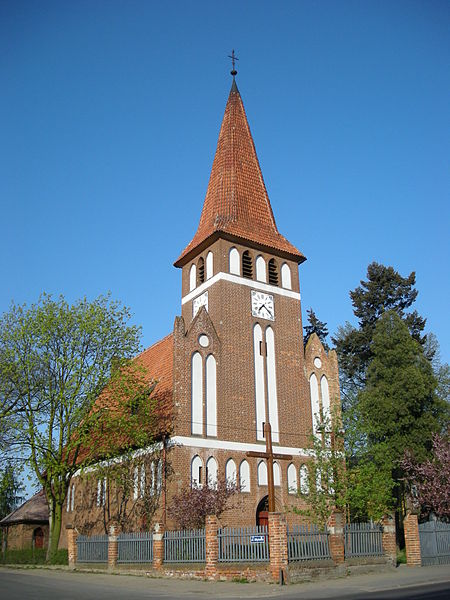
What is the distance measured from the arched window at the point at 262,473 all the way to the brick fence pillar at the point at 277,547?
8.49m

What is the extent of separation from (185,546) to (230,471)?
5.70 metres

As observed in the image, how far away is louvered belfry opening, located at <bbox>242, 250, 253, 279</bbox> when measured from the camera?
30391 millimetres

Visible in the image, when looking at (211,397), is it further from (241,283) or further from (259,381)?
(241,283)

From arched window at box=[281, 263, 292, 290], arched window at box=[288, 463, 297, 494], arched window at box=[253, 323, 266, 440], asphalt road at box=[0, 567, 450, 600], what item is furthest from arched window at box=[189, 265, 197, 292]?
asphalt road at box=[0, 567, 450, 600]

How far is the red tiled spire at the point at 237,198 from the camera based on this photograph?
3133 centimetres

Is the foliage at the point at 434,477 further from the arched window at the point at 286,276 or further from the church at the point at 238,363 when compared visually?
the arched window at the point at 286,276

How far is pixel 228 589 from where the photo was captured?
15.9 metres

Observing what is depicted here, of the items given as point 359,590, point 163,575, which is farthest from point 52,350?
point 359,590

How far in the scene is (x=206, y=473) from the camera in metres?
24.5

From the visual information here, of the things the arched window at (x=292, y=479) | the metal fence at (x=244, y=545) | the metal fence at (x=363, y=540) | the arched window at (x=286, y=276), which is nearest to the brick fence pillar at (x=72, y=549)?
the metal fence at (x=244, y=545)

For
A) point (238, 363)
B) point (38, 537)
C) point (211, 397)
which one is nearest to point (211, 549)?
point (211, 397)

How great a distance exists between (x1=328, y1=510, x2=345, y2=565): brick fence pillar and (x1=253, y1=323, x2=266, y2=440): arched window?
755 cm

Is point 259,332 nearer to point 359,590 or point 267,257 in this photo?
point 267,257

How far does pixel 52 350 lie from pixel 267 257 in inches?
477
